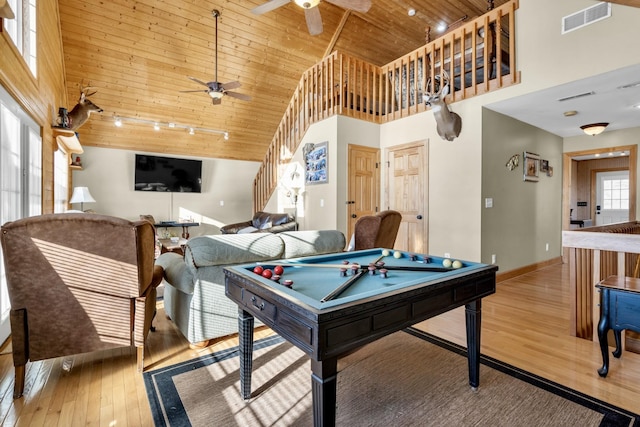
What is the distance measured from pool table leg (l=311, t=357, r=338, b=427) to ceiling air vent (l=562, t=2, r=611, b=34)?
434 cm

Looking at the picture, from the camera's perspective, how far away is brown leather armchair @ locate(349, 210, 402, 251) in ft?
11.1

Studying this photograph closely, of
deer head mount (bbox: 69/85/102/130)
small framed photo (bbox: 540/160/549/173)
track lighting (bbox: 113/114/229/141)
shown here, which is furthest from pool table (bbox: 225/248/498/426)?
track lighting (bbox: 113/114/229/141)

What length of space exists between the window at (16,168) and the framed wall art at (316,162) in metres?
3.67

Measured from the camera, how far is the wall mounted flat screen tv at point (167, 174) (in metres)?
7.01

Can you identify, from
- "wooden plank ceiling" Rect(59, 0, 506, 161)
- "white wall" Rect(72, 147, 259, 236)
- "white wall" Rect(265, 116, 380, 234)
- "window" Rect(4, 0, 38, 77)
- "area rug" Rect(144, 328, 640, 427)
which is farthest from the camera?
"white wall" Rect(72, 147, 259, 236)

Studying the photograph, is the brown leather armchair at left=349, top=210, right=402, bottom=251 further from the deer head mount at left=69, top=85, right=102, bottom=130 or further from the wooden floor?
the deer head mount at left=69, top=85, right=102, bottom=130

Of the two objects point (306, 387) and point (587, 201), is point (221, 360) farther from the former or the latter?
point (587, 201)

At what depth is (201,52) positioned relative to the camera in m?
5.53

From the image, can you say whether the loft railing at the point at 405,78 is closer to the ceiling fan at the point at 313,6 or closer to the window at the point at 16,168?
the ceiling fan at the point at 313,6

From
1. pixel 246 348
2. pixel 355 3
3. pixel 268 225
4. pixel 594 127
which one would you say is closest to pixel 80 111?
pixel 268 225

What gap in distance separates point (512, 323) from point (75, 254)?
355 centimetres

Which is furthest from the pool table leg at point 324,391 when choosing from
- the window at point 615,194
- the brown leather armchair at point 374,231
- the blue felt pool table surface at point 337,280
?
the window at point 615,194

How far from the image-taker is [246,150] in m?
8.09

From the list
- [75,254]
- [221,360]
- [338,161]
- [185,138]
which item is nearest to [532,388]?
[221,360]
